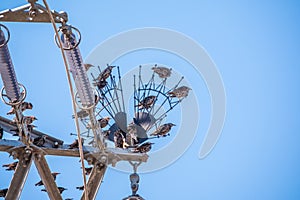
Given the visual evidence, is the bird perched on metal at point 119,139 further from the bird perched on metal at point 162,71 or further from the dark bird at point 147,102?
the bird perched on metal at point 162,71

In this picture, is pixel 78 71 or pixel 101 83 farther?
pixel 101 83

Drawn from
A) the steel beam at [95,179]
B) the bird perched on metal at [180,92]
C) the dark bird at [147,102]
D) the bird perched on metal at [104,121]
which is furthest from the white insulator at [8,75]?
the bird perched on metal at [180,92]

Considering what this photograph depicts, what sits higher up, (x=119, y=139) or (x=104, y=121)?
(x=104, y=121)

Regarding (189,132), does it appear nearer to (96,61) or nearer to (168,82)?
(96,61)

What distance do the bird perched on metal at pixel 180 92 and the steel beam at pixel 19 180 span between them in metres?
2.26

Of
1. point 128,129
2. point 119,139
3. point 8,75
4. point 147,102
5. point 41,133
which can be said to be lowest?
point 8,75

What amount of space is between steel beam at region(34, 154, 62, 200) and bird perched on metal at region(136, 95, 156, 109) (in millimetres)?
1627

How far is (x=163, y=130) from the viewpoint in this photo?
6535 millimetres

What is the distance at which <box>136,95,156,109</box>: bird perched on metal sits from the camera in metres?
6.58

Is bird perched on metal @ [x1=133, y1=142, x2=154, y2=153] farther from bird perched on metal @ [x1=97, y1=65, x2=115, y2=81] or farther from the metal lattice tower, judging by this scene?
bird perched on metal @ [x1=97, y1=65, x2=115, y2=81]

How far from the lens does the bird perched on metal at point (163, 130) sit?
6468mm

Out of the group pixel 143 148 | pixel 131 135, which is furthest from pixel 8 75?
pixel 131 135

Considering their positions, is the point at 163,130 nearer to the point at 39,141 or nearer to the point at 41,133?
the point at 41,133

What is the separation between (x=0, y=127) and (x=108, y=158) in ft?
3.45
